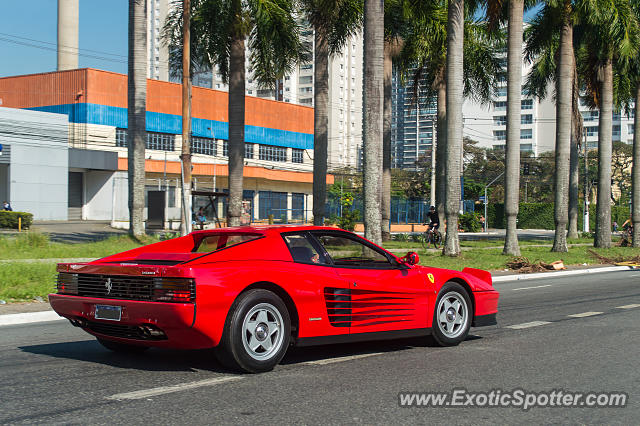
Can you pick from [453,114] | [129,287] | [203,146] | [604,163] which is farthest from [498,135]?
[129,287]

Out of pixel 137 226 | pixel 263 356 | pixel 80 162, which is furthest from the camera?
pixel 80 162

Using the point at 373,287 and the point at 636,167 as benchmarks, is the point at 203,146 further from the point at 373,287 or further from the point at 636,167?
the point at 373,287

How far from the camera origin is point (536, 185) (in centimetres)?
10431

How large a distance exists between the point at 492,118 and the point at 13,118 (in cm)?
10196

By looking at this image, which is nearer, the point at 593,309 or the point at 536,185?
the point at 593,309

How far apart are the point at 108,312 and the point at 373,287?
2.58 m

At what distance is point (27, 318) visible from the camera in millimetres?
9953

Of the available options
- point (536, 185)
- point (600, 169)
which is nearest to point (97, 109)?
point (600, 169)

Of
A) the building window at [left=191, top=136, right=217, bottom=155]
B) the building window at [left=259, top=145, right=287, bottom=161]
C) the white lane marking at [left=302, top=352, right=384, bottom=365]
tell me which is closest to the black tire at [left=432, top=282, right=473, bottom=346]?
the white lane marking at [left=302, top=352, right=384, bottom=365]

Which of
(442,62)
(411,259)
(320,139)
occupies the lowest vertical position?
(411,259)

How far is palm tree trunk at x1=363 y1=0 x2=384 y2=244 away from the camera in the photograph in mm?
18203

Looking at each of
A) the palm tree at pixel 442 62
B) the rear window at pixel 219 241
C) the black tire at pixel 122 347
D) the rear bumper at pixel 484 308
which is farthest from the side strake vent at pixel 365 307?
the palm tree at pixel 442 62

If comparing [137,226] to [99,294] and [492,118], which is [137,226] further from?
[492,118]

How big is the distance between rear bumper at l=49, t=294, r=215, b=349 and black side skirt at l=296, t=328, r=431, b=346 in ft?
3.50
